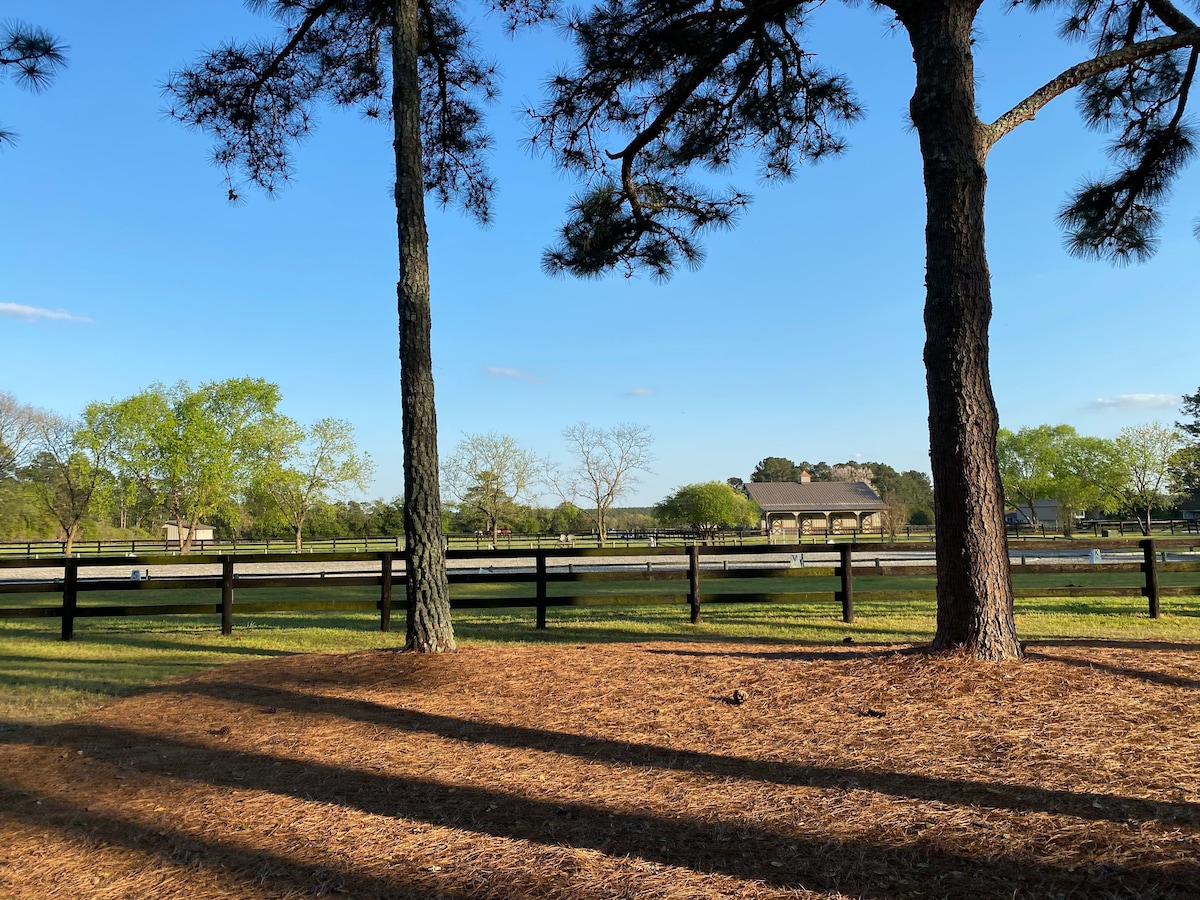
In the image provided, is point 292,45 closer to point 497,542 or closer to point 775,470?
point 497,542

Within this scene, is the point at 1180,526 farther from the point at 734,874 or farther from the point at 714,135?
the point at 734,874

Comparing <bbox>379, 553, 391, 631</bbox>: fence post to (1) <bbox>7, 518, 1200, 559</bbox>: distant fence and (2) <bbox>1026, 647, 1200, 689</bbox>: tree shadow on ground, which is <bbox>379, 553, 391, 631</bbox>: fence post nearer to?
(2) <bbox>1026, 647, 1200, 689</bbox>: tree shadow on ground

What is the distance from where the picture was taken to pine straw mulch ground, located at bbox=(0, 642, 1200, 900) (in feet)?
8.84

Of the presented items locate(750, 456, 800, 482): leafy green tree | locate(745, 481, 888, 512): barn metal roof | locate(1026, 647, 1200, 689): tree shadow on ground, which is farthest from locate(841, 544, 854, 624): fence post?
locate(750, 456, 800, 482): leafy green tree

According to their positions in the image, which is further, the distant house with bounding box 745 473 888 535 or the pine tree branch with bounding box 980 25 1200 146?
the distant house with bounding box 745 473 888 535

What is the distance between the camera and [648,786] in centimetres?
359

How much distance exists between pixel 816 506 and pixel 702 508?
14.1 meters

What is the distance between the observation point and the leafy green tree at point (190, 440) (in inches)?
1747

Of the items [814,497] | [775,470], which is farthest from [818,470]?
[814,497]

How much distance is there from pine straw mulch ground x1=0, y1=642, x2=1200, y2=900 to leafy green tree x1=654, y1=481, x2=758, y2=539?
45.6 meters

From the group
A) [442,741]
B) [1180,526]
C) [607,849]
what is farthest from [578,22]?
[1180,526]

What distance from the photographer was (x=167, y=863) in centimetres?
296

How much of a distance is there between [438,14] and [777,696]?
898 centimetres

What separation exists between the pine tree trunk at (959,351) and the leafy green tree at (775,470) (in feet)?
354
